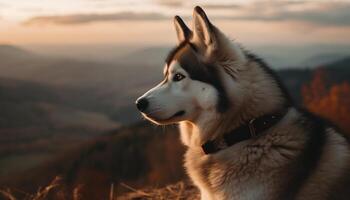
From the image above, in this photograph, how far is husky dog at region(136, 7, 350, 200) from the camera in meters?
4.31

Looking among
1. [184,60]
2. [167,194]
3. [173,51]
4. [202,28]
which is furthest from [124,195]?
[202,28]

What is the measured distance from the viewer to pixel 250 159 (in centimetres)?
441

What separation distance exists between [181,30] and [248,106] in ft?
3.69

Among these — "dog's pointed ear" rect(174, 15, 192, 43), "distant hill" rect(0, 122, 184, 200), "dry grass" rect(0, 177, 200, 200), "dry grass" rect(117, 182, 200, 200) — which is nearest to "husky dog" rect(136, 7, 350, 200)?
"dog's pointed ear" rect(174, 15, 192, 43)

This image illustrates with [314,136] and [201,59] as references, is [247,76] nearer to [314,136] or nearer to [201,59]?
[201,59]

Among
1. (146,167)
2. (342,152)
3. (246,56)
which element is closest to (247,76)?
(246,56)

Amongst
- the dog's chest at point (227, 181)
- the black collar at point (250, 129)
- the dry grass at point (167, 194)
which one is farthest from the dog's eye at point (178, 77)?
the dry grass at point (167, 194)

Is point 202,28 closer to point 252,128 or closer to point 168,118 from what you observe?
point 168,118

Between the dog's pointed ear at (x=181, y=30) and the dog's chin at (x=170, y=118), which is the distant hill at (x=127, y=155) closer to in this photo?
the dog's pointed ear at (x=181, y=30)

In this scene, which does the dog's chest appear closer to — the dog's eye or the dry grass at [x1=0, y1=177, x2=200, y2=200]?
the dog's eye

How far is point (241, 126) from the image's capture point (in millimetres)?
4578

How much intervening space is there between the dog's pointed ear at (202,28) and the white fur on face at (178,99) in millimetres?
317

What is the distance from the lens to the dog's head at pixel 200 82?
15.0 ft

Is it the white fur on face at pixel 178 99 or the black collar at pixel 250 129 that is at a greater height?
the white fur on face at pixel 178 99
